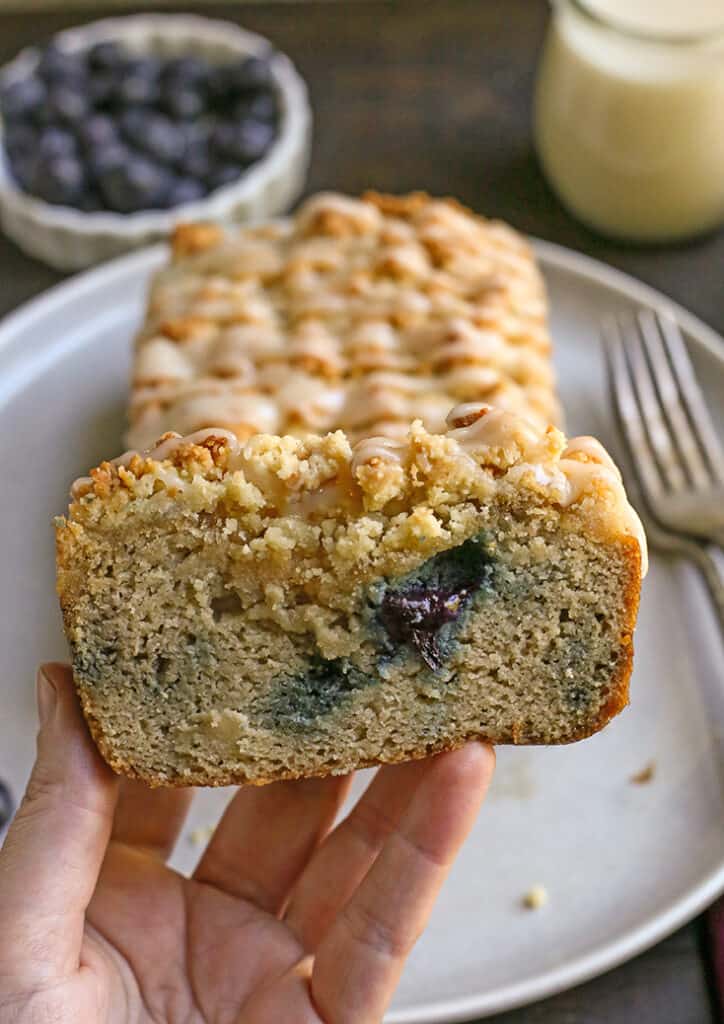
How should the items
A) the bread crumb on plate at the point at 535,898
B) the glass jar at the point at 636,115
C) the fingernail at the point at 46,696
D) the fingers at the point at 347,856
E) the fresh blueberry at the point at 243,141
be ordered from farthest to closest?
the fresh blueberry at the point at 243,141
the glass jar at the point at 636,115
the bread crumb on plate at the point at 535,898
the fingers at the point at 347,856
the fingernail at the point at 46,696

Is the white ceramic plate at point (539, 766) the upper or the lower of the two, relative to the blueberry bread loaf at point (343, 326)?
lower

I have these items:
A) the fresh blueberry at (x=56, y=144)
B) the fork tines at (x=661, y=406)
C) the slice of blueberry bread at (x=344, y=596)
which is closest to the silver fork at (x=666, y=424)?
the fork tines at (x=661, y=406)

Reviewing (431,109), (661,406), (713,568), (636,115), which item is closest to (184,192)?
(431,109)

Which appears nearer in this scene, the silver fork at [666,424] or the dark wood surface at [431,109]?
the silver fork at [666,424]

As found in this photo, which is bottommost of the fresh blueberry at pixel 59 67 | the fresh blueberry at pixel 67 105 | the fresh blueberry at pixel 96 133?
the fresh blueberry at pixel 96 133

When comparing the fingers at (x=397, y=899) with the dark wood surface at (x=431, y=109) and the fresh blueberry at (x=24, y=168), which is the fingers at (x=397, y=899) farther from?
the fresh blueberry at (x=24, y=168)

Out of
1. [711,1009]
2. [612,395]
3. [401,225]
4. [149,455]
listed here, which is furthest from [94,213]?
→ [711,1009]

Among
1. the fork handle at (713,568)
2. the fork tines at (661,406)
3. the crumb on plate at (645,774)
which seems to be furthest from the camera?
the fork tines at (661,406)

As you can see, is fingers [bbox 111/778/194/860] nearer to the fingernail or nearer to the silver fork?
the fingernail
